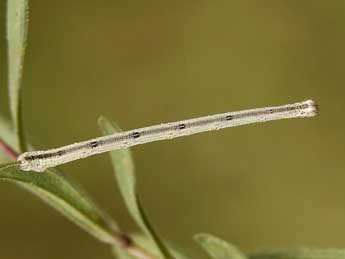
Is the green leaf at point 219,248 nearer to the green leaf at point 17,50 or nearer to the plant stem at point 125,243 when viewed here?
the plant stem at point 125,243

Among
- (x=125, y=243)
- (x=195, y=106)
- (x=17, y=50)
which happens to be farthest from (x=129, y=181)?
(x=195, y=106)

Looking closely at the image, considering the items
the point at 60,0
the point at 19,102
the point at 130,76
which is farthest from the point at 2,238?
the point at 19,102

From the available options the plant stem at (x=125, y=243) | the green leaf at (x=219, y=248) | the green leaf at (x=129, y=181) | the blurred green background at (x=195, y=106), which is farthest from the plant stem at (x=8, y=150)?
the blurred green background at (x=195, y=106)

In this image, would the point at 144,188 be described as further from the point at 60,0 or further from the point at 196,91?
the point at 60,0

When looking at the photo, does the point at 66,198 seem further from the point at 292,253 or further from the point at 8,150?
the point at 292,253

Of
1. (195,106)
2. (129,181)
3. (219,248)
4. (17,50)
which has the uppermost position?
(195,106)

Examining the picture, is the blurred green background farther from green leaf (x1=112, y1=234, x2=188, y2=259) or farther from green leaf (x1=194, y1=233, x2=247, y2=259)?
green leaf (x1=194, y1=233, x2=247, y2=259)
